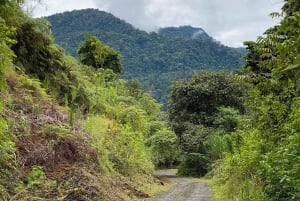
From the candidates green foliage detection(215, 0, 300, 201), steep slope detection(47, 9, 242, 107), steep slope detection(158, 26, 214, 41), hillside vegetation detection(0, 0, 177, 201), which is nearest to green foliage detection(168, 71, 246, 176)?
hillside vegetation detection(0, 0, 177, 201)

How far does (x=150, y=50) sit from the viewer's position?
370ft

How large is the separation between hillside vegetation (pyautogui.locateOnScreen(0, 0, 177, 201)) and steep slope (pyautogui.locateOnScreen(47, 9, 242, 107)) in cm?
6941

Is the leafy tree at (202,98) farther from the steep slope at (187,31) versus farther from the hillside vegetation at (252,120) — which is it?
the steep slope at (187,31)

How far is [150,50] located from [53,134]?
9913 centimetres

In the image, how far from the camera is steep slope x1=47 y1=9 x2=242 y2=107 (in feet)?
326

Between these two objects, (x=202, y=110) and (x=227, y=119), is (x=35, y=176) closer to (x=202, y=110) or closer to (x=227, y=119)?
(x=227, y=119)

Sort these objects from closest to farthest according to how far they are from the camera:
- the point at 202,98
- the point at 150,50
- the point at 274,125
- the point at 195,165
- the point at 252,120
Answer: the point at 274,125
the point at 252,120
the point at 195,165
the point at 202,98
the point at 150,50

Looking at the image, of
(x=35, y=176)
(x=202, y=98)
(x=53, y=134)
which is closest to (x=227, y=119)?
(x=202, y=98)

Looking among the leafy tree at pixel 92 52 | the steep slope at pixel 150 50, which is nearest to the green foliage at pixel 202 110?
the leafy tree at pixel 92 52

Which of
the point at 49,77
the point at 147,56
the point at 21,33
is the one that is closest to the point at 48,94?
the point at 49,77

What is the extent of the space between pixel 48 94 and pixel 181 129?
2692 centimetres

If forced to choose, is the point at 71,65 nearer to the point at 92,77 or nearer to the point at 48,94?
the point at 48,94

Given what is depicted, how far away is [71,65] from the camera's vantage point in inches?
829

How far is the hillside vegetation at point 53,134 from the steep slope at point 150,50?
228 ft
